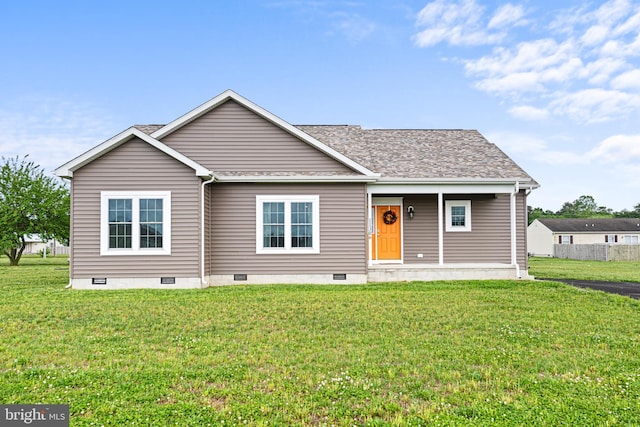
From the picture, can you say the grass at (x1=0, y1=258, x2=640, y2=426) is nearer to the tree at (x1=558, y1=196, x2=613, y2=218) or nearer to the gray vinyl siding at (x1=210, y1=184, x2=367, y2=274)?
the gray vinyl siding at (x1=210, y1=184, x2=367, y2=274)

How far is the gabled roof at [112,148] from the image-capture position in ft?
40.3

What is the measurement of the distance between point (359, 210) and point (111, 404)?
1024cm

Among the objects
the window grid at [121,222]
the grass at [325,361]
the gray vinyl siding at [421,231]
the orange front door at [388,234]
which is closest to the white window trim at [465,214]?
the gray vinyl siding at [421,231]

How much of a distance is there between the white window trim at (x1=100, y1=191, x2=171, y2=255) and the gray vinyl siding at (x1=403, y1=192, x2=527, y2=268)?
25.9ft

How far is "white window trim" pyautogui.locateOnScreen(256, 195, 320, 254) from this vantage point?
1357 cm

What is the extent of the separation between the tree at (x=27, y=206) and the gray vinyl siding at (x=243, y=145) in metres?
17.0

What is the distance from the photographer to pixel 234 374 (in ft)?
16.6

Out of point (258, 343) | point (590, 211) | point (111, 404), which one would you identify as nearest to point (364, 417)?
point (111, 404)

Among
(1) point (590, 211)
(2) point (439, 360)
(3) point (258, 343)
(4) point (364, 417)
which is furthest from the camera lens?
(1) point (590, 211)

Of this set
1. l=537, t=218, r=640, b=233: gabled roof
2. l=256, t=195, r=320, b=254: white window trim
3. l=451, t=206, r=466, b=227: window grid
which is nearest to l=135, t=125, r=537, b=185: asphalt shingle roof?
l=451, t=206, r=466, b=227: window grid

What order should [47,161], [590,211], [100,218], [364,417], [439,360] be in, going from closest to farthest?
[364,417], [439,360], [100,218], [47,161], [590,211]

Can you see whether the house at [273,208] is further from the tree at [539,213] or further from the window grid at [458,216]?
the tree at [539,213]

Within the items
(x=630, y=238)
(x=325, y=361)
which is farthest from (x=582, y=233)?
(x=325, y=361)

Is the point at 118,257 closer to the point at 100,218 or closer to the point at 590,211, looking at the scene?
the point at 100,218
